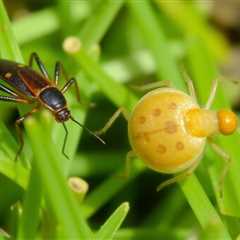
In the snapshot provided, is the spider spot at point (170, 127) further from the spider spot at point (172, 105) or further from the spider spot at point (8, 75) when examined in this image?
the spider spot at point (8, 75)

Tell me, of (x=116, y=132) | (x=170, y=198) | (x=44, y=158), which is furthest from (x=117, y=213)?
(x=116, y=132)

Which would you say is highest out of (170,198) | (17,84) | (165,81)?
(17,84)

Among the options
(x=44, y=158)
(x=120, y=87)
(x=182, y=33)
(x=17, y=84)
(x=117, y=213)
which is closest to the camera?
(x=44, y=158)

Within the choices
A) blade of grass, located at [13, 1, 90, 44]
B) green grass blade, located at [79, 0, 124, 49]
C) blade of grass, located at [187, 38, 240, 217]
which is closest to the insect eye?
blade of grass, located at [187, 38, 240, 217]

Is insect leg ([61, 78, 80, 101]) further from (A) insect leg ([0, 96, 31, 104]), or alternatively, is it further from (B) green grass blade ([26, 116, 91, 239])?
→ (B) green grass blade ([26, 116, 91, 239])

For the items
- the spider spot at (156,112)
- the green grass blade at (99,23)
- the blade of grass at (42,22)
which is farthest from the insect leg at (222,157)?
the blade of grass at (42,22)

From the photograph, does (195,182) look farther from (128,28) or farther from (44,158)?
(128,28)
